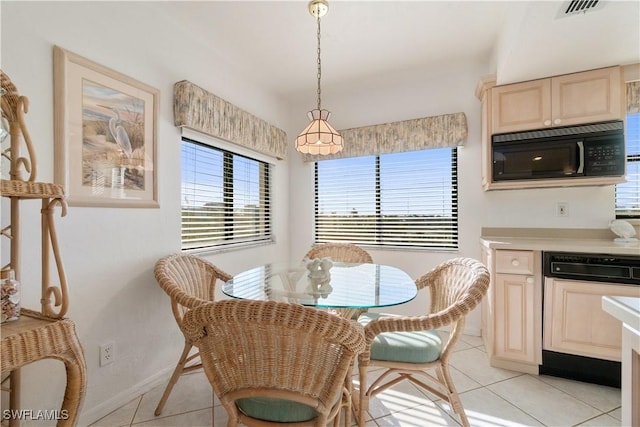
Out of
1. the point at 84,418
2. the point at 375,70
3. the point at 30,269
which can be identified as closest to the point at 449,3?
the point at 375,70

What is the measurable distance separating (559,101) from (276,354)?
2706 mm

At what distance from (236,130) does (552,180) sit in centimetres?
264

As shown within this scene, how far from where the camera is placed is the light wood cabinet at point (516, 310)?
6.89 ft

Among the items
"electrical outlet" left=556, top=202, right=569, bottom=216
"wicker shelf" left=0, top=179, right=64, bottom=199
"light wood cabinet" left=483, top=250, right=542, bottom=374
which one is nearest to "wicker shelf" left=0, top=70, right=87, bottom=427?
"wicker shelf" left=0, top=179, right=64, bottom=199

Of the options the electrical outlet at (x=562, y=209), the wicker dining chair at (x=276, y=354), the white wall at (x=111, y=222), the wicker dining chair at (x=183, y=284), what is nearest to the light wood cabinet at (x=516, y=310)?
the electrical outlet at (x=562, y=209)

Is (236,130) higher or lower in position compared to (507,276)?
higher

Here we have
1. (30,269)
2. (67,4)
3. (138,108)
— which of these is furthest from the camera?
(138,108)

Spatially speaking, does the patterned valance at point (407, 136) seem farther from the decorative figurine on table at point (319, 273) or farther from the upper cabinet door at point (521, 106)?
the decorative figurine on table at point (319, 273)

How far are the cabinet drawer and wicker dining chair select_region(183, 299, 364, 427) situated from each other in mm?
1716

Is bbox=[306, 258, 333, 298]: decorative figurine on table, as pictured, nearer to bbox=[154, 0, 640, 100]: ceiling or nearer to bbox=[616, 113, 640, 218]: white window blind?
bbox=[154, 0, 640, 100]: ceiling

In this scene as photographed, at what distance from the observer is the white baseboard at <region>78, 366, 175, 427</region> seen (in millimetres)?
1648

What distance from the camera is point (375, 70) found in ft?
9.87

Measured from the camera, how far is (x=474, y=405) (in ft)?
5.93

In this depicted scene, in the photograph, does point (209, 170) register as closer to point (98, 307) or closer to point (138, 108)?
point (138, 108)
